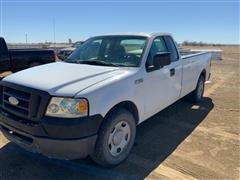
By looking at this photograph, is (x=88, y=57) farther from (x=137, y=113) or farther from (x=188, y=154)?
(x=188, y=154)

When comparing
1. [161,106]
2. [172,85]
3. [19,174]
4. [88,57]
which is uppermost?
[88,57]

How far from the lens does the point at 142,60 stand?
4277mm

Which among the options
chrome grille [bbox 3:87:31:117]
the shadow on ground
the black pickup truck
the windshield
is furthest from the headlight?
the black pickup truck

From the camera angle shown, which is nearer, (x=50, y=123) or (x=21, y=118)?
(x=50, y=123)

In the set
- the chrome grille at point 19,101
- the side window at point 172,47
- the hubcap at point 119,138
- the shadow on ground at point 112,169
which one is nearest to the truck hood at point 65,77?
the chrome grille at point 19,101

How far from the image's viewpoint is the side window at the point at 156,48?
4443 millimetres

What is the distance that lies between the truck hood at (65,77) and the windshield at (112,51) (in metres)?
0.30

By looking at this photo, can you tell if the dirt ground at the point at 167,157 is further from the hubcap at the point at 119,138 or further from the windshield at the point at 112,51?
the windshield at the point at 112,51

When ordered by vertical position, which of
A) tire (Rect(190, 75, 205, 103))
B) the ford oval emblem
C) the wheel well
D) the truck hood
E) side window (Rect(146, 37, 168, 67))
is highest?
side window (Rect(146, 37, 168, 67))

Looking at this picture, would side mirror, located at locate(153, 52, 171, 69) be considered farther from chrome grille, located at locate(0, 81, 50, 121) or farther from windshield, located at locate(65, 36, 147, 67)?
chrome grille, located at locate(0, 81, 50, 121)

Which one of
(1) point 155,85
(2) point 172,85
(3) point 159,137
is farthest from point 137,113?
(2) point 172,85

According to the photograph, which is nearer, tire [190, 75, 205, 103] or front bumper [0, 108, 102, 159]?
front bumper [0, 108, 102, 159]

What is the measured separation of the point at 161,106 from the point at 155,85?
21.4 inches

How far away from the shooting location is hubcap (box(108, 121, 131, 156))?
146 inches
